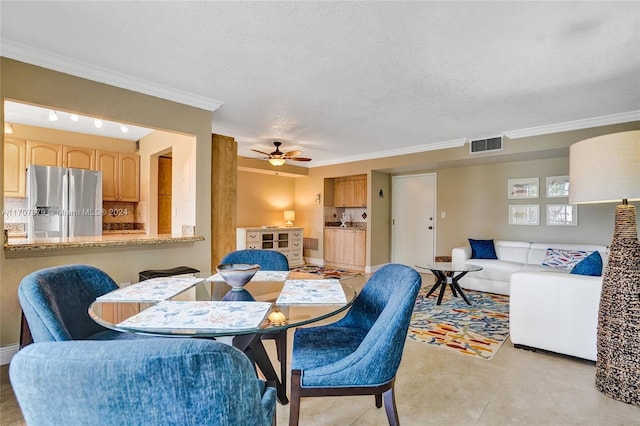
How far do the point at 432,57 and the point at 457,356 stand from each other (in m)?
2.40

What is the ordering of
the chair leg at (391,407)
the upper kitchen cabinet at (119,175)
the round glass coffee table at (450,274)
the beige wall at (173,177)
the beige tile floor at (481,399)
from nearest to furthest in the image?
1. the chair leg at (391,407)
2. the beige tile floor at (481,399)
3. the beige wall at (173,177)
4. the round glass coffee table at (450,274)
5. the upper kitchen cabinet at (119,175)

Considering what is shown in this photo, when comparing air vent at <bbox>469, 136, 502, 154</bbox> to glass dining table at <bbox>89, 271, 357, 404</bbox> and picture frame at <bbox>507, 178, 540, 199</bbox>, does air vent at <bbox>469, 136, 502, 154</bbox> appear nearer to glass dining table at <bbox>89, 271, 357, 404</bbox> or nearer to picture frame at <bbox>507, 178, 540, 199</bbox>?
picture frame at <bbox>507, 178, 540, 199</bbox>

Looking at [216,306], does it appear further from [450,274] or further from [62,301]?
[450,274]

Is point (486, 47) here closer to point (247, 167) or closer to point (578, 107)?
point (578, 107)

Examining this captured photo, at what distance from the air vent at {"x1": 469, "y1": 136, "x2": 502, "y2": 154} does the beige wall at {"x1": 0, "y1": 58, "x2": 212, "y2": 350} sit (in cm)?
388

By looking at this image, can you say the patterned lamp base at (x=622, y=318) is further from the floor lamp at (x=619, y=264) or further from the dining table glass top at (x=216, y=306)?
the dining table glass top at (x=216, y=306)

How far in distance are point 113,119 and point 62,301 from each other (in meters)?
1.94

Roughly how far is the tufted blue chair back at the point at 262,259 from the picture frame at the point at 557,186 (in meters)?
4.67

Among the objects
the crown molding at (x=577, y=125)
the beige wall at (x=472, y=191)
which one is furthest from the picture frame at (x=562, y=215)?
the crown molding at (x=577, y=125)

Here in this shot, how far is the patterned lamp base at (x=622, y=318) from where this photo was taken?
1.98 m

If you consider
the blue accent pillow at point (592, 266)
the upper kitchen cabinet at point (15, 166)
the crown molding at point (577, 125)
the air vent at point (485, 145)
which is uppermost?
the crown molding at point (577, 125)

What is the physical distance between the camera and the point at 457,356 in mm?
2623

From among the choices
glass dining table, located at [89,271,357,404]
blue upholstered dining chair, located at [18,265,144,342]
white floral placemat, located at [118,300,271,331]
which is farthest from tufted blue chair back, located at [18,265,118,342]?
white floral placemat, located at [118,300,271,331]

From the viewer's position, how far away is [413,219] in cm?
679
